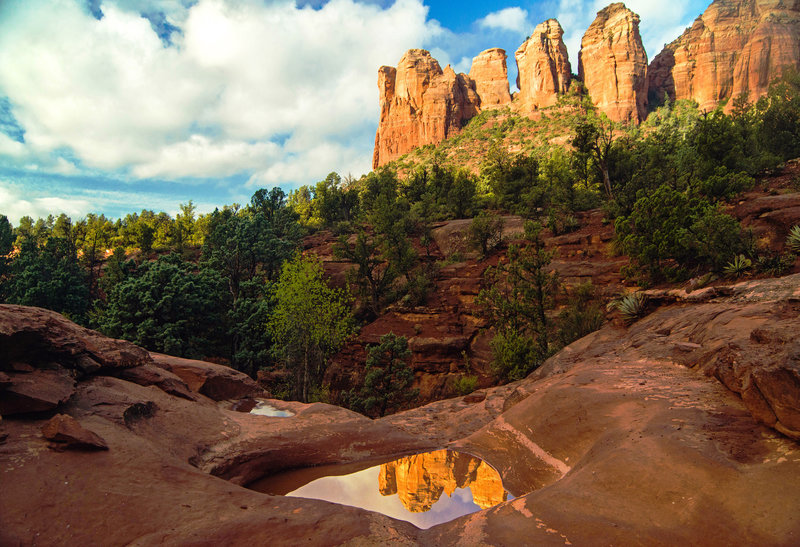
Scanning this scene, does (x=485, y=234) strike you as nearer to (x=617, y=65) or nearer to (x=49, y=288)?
(x=49, y=288)

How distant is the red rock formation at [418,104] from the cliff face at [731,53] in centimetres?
4901

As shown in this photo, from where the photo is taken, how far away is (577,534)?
3.91 meters

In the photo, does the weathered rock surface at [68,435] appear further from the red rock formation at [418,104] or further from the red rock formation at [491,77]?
the red rock formation at [491,77]

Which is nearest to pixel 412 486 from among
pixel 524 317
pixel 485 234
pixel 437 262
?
pixel 524 317

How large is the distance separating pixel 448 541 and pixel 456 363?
17.9 meters

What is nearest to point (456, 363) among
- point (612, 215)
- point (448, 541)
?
point (612, 215)

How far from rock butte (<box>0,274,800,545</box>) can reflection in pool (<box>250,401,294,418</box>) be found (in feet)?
2.54

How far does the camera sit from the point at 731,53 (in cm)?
8762

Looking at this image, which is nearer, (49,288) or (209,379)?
(209,379)

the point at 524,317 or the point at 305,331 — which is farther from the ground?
the point at 524,317

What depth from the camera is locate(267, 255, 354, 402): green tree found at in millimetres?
20953

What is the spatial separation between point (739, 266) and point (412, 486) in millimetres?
12120

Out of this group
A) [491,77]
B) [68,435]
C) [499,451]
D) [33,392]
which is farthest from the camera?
[491,77]

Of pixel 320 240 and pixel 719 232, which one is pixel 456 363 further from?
pixel 320 240
